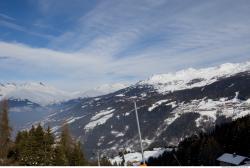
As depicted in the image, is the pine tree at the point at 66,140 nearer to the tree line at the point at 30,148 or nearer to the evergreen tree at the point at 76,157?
the evergreen tree at the point at 76,157

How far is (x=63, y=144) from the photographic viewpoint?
76.9m

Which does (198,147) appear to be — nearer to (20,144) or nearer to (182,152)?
(182,152)

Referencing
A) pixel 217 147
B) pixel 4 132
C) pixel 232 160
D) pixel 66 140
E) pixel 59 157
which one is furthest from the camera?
pixel 217 147

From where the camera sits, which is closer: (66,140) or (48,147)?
(48,147)

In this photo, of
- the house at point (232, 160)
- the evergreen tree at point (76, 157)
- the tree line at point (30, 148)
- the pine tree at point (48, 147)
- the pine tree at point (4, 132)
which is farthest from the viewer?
the house at point (232, 160)

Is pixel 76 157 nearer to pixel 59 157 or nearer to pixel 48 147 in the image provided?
pixel 59 157

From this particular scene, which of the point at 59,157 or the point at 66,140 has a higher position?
the point at 66,140

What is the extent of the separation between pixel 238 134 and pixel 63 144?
3351 inches

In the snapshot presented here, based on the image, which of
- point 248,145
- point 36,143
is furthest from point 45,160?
point 248,145

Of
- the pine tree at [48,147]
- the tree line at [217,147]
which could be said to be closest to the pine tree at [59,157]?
the pine tree at [48,147]

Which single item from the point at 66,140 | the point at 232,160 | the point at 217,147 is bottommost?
the point at 232,160

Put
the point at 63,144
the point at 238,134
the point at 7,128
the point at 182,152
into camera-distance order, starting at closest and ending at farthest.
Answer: the point at 7,128
the point at 63,144
the point at 238,134
the point at 182,152

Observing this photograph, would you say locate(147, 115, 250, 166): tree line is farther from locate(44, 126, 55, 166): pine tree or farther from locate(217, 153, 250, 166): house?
locate(44, 126, 55, 166): pine tree

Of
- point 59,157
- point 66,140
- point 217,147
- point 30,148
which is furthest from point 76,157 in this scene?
point 217,147
